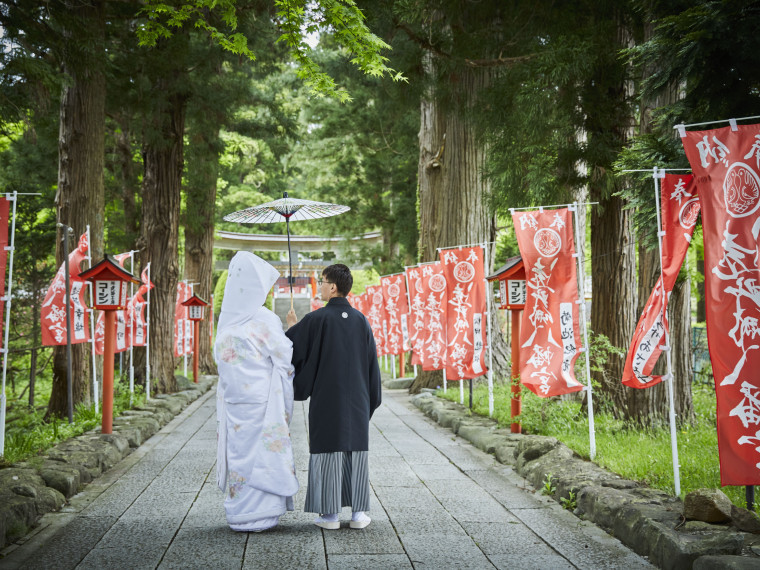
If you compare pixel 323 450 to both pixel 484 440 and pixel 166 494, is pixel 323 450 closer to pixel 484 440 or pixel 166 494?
pixel 166 494

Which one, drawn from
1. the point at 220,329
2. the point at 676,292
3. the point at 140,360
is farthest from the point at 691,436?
the point at 140,360

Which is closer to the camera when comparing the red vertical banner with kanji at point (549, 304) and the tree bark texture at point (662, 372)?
the red vertical banner with kanji at point (549, 304)

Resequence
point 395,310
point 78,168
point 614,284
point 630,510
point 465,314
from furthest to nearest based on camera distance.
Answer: point 395,310, point 465,314, point 78,168, point 614,284, point 630,510

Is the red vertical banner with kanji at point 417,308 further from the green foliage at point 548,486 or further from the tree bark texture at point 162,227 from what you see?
the green foliage at point 548,486

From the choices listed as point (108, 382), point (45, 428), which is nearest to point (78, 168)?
point (108, 382)

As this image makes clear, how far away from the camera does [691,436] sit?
694 cm

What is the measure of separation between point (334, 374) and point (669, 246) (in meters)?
2.41

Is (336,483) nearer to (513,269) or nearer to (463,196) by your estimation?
(513,269)

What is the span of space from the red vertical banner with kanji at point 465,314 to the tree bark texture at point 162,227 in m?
5.99

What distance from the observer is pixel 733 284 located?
3971 mm

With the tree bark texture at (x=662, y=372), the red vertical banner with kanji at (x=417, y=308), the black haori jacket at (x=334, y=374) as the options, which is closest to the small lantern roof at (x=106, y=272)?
the black haori jacket at (x=334, y=374)

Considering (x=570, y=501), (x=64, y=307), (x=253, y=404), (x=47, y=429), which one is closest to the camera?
(x=253, y=404)

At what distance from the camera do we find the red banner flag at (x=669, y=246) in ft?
15.2

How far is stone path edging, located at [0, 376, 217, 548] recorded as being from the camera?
4.48m
